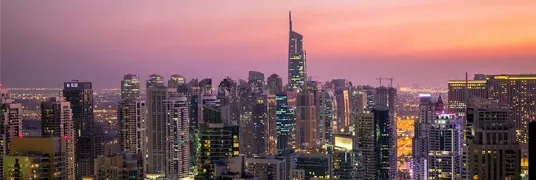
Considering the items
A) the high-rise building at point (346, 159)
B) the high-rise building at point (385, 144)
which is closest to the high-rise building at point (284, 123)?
the high-rise building at point (385, 144)

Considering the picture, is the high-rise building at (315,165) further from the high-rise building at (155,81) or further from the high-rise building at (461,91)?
the high-rise building at (155,81)

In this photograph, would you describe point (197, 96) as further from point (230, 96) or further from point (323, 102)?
point (323, 102)

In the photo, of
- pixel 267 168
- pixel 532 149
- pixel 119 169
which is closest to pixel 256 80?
pixel 267 168

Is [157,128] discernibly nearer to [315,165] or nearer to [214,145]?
[315,165]

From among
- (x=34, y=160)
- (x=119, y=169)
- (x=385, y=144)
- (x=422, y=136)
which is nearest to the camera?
(x=34, y=160)

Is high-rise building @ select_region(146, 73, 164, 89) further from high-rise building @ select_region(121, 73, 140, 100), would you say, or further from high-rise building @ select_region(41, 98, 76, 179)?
high-rise building @ select_region(41, 98, 76, 179)
